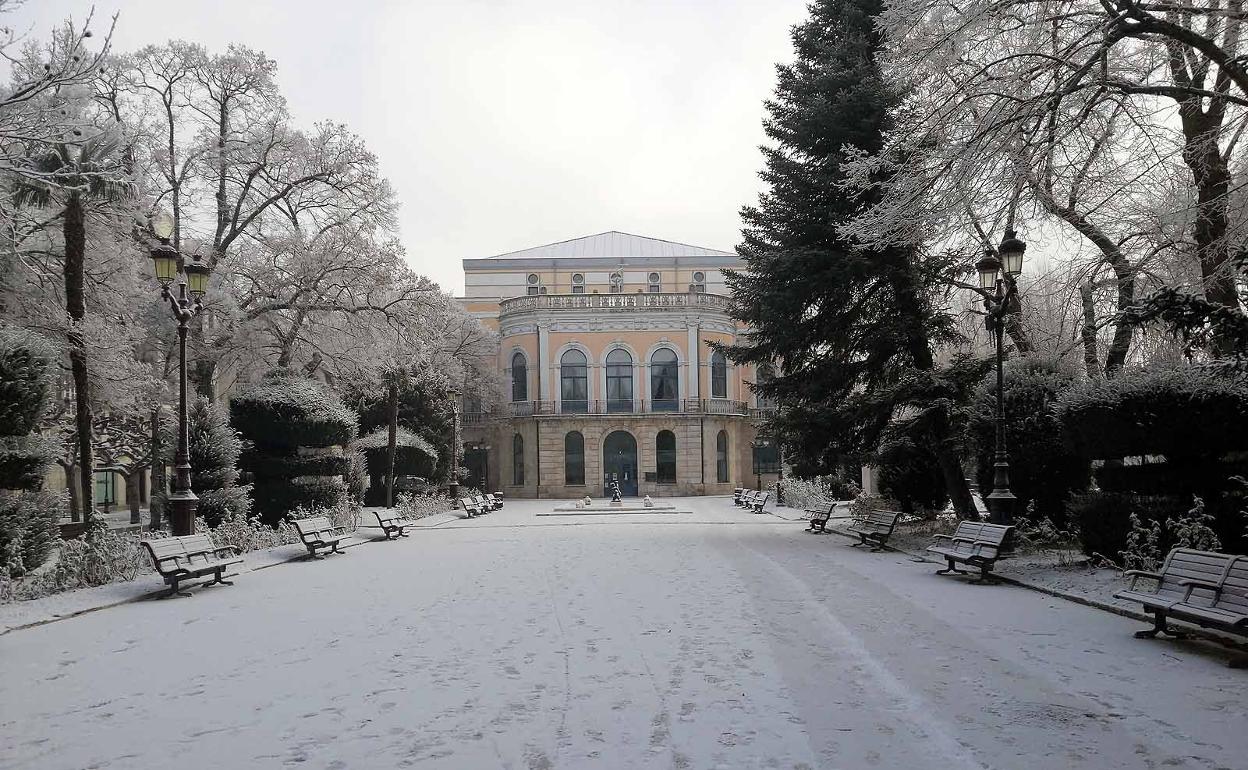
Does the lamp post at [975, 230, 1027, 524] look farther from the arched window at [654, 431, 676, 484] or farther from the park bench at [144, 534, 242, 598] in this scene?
the arched window at [654, 431, 676, 484]

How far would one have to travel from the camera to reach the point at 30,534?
39.9 ft

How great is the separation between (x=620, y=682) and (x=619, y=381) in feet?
147

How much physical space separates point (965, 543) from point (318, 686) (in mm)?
10013

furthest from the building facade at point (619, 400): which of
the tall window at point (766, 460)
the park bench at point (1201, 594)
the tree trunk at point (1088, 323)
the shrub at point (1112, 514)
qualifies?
the park bench at point (1201, 594)

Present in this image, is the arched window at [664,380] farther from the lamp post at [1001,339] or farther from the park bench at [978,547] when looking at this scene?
the park bench at [978,547]

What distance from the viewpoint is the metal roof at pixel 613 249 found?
204ft

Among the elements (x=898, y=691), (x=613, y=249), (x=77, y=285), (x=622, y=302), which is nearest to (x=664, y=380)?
(x=622, y=302)

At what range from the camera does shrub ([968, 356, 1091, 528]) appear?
15703 mm

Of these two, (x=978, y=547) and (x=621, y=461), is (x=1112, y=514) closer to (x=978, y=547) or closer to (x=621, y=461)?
(x=978, y=547)

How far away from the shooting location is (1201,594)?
25.3 feet

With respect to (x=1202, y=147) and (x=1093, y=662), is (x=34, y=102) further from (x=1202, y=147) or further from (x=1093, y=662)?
(x=1202, y=147)

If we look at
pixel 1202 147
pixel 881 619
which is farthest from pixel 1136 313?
pixel 1202 147

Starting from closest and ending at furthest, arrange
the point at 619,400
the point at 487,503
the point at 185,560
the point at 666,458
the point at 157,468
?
1. the point at 185,560
2. the point at 157,468
3. the point at 487,503
4. the point at 666,458
5. the point at 619,400

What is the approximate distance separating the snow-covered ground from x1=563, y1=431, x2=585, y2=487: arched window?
38451mm
